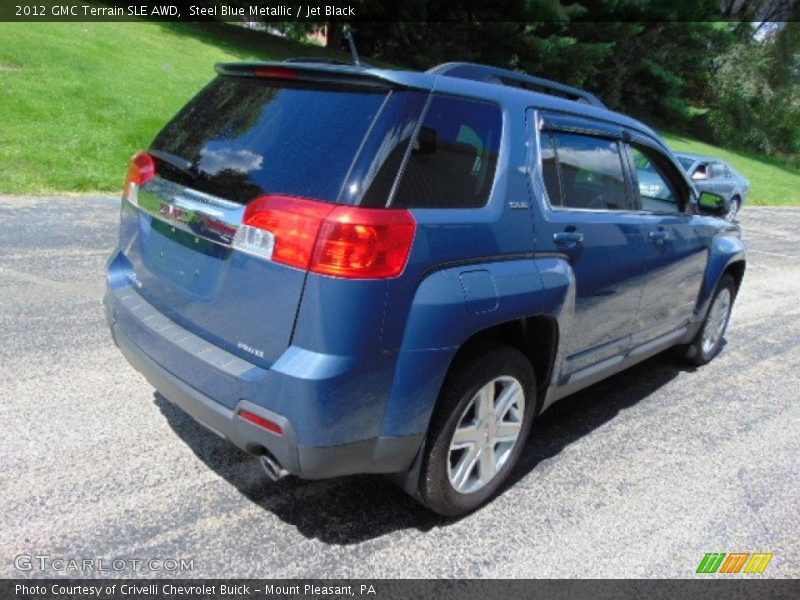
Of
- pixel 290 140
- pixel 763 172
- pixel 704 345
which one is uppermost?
pixel 290 140

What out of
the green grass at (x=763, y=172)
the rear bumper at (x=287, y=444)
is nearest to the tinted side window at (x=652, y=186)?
the rear bumper at (x=287, y=444)

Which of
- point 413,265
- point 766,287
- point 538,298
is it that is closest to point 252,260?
point 413,265

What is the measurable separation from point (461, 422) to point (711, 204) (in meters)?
2.85

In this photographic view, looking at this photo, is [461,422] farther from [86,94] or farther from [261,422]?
[86,94]

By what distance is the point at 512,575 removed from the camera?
265 centimetres

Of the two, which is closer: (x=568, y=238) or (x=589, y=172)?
(x=568, y=238)

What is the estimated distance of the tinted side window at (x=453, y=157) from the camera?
2426 millimetres

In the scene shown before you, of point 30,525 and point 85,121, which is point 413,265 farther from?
point 85,121

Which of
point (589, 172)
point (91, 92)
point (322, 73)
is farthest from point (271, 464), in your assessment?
point (91, 92)

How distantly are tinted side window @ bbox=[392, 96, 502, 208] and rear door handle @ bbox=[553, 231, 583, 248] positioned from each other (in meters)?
0.50

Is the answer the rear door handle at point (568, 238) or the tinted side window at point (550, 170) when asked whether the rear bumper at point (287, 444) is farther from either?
the tinted side window at point (550, 170)

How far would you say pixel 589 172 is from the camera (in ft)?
11.2

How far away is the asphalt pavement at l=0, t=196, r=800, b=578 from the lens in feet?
8.47

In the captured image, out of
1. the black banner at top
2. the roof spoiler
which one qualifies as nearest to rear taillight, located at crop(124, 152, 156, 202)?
the roof spoiler
